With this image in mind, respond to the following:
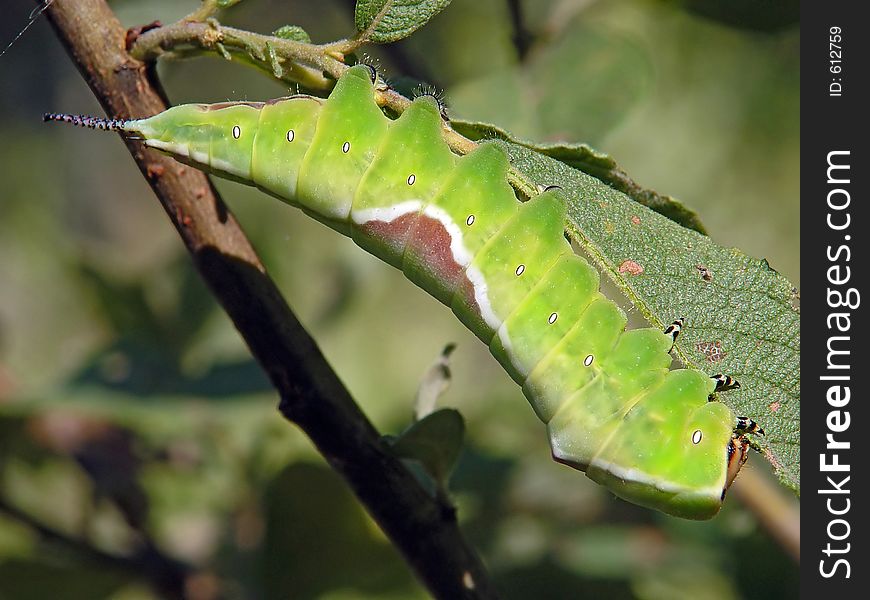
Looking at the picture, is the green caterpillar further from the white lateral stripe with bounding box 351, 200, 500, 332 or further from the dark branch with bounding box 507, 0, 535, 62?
the dark branch with bounding box 507, 0, 535, 62

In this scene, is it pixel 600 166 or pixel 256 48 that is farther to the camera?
pixel 600 166

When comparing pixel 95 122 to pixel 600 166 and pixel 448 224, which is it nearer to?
pixel 448 224

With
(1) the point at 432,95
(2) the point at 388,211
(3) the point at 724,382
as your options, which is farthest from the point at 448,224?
(3) the point at 724,382

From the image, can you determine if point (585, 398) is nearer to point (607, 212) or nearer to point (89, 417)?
point (607, 212)

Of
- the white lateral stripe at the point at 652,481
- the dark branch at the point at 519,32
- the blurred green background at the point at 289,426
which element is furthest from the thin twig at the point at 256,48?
the dark branch at the point at 519,32

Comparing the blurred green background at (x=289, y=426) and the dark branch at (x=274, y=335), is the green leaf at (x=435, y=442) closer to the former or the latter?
the dark branch at (x=274, y=335)

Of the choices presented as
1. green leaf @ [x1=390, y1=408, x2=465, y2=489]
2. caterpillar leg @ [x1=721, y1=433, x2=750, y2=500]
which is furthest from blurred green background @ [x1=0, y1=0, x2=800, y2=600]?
caterpillar leg @ [x1=721, y1=433, x2=750, y2=500]
